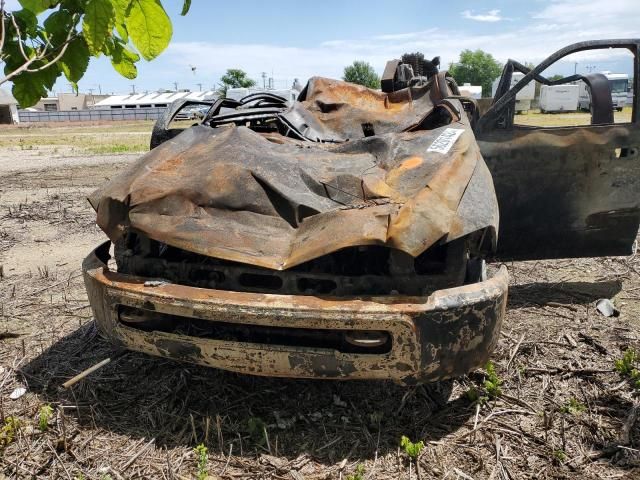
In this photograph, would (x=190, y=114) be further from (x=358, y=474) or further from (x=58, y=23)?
(x=358, y=474)

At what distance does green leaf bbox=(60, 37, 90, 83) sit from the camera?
1.50m

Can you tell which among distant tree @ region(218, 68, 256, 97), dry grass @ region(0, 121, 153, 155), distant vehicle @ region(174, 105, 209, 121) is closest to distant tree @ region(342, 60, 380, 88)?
distant tree @ region(218, 68, 256, 97)

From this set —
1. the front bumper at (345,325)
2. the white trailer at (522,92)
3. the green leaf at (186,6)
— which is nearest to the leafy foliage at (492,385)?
the front bumper at (345,325)

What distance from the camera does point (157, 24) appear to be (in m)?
1.23

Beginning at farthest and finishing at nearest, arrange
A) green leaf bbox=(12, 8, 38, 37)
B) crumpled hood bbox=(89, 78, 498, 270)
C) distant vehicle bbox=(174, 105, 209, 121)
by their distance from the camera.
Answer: distant vehicle bbox=(174, 105, 209, 121)
crumpled hood bbox=(89, 78, 498, 270)
green leaf bbox=(12, 8, 38, 37)

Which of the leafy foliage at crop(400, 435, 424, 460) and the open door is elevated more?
the open door

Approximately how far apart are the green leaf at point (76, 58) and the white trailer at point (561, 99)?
3804cm

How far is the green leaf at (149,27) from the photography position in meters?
1.22

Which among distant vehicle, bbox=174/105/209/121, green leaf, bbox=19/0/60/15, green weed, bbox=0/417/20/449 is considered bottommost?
green weed, bbox=0/417/20/449

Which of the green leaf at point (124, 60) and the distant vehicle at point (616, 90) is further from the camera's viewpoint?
the distant vehicle at point (616, 90)

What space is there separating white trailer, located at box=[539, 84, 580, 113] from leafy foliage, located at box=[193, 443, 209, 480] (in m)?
37.6

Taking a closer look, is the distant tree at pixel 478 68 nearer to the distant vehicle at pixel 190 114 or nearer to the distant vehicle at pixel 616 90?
the distant vehicle at pixel 616 90

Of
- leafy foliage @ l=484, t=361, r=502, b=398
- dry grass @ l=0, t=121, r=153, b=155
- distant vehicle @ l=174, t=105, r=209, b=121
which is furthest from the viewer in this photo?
dry grass @ l=0, t=121, r=153, b=155

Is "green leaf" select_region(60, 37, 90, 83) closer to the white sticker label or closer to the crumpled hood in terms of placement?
the crumpled hood
